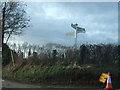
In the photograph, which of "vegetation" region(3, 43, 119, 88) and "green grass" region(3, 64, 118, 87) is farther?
"vegetation" region(3, 43, 119, 88)

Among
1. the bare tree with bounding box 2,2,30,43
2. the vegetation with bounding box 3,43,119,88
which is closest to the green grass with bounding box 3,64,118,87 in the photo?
the vegetation with bounding box 3,43,119,88

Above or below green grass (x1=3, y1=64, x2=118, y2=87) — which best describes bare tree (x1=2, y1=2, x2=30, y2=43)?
above

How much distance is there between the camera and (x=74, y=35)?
1431 centimetres

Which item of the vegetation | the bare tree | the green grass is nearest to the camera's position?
the green grass

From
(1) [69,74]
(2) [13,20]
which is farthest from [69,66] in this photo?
(2) [13,20]

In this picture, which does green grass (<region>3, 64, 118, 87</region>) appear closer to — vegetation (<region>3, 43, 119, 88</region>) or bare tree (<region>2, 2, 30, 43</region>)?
vegetation (<region>3, 43, 119, 88</region>)

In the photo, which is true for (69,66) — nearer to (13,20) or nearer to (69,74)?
(69,74)

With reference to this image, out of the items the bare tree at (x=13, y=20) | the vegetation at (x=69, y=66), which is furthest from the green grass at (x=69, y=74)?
the bare tree at (x=13, y=20)

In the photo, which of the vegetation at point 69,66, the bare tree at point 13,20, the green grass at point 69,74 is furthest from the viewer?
the bare tree at point 13,20

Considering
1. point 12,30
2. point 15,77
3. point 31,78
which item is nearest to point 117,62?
point 31,78

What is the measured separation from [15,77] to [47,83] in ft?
9.49

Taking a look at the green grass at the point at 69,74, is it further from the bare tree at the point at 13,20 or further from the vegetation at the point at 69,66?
the bare tree at the point at 13,20

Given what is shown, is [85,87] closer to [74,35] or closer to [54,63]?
[54,63]

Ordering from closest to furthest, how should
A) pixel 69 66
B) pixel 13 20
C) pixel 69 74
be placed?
pixel 69 74 → pixel 69 66 → pixel 13 20
